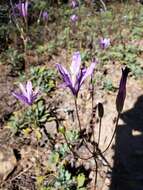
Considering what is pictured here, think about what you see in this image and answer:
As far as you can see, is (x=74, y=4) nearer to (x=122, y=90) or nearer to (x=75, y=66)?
(x=75, y=66)

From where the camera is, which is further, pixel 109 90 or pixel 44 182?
pixel 109 90

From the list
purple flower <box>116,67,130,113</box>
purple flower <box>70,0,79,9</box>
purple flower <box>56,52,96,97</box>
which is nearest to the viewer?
purple flower <box>116,67,130,113</box>

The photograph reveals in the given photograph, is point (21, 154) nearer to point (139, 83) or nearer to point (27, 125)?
point (27, 125)

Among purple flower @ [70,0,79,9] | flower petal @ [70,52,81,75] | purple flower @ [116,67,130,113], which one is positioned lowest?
purple flower @ [116,67,130,113]

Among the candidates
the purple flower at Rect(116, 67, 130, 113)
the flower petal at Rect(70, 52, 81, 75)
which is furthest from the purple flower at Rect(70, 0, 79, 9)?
the purple flower at Rect(116, 67, 130, 113)

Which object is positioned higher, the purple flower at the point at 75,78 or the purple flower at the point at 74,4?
the purple flower at the point at 74,4

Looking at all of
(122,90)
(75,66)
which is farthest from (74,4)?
(122,90)

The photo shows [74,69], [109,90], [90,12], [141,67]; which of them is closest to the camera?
[74,69]

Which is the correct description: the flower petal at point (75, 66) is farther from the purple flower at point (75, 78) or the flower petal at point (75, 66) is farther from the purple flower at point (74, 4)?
the purple flower at point (74, 4)

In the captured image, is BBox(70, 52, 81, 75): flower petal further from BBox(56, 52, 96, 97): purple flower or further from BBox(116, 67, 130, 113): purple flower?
BBox(116, 67, 130, 113): purple flower

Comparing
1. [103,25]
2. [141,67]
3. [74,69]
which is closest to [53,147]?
[74,69]

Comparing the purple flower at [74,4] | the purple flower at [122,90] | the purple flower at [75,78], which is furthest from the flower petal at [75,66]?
the purple flower at [74,4]
